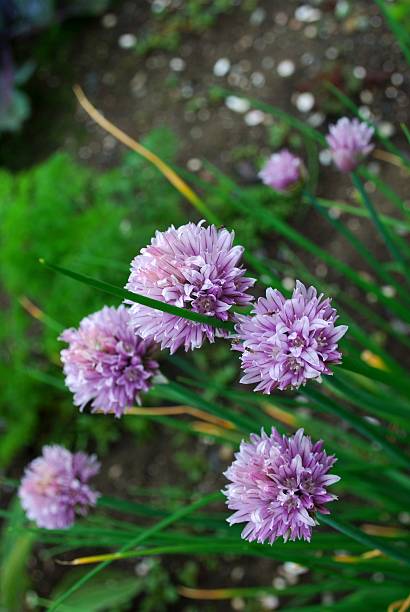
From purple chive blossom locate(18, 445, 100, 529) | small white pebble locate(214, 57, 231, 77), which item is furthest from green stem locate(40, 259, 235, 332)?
small white pebble locate(214, 57, 231, 77)

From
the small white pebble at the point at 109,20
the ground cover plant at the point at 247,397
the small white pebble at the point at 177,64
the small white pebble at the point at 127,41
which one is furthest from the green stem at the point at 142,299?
the small white pebble at the point at 109,20

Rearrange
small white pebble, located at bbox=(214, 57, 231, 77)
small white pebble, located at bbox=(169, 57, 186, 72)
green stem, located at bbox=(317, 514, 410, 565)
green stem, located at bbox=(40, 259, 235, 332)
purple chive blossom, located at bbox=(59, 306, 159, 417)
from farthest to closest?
small white pebble, located at bbox=(169, 57, 186, 72) < small white pebble, located at bbox=(214, 57, 231, 77) < purple chive blossom, located at bbox=(59, 306, 159, 417) < green stem, located at bbox=(317, 514, 410, 565) < green stem, located at bbox=(40, 259, 235, 332)

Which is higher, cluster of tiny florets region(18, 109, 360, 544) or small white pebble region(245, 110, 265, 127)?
small white pebble region(245, 110, 265, 127)

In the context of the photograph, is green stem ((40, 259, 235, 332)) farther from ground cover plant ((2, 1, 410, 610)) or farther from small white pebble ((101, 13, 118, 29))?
small white pebble ((101, 13, 118, 29))

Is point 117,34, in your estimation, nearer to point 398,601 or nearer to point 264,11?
point 264,11

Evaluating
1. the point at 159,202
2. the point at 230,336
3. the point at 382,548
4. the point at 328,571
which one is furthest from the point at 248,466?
the point at 159,202

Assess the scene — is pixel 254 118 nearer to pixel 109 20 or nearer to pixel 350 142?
pixel 109 20

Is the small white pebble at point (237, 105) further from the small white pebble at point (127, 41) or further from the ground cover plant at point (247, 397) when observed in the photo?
the ground cover plant at point (247, 397)

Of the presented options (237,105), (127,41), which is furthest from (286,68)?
(127,41)
